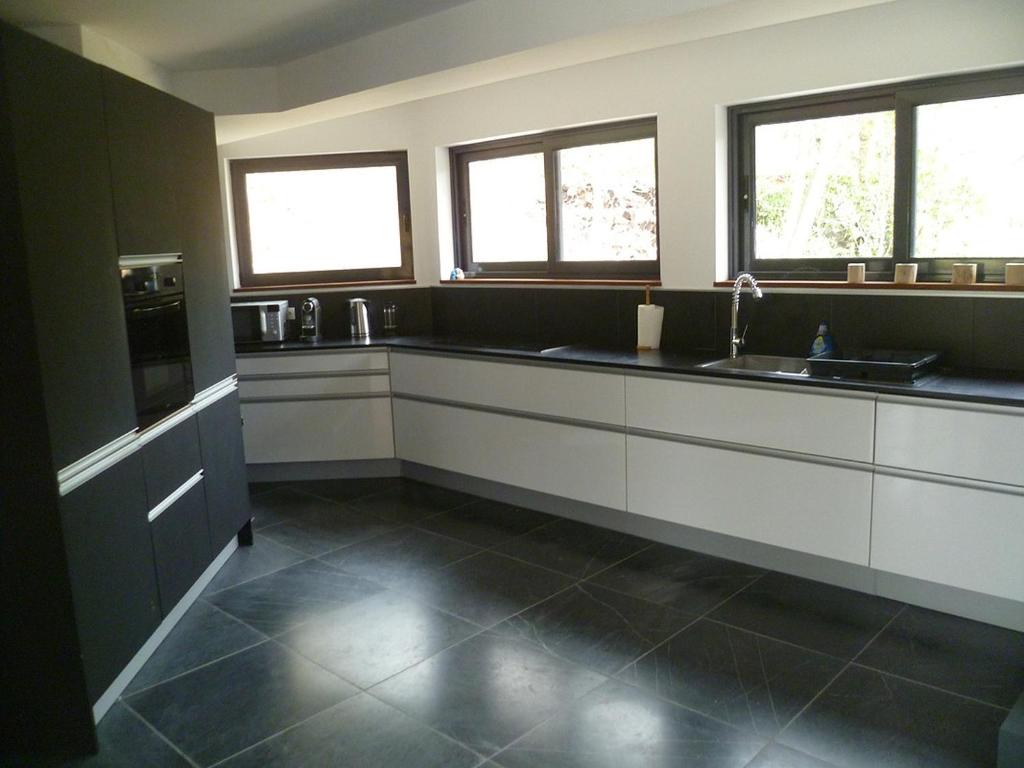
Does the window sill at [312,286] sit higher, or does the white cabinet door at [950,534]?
the window sill at [312,286]

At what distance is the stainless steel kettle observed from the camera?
16.9ft

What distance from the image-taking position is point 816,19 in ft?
11.4

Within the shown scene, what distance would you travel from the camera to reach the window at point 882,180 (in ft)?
10.5

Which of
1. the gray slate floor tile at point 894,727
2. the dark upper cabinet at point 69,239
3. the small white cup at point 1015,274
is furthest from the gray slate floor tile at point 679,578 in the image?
the dark upper cabinet at point 69,239

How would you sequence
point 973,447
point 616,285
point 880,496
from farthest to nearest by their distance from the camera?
point 616,285
point 880,496
point 973,447

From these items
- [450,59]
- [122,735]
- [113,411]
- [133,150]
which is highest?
[450,59]

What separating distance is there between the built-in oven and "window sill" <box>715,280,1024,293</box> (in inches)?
92.5

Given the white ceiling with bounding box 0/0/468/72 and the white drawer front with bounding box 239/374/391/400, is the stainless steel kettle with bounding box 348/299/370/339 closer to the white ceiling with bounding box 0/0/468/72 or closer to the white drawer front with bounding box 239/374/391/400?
the white drawer front with bounding box 239/374/391/400

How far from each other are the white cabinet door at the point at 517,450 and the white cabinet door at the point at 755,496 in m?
0.13

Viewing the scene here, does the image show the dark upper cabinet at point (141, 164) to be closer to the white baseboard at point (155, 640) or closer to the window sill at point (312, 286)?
the white baseboard at point (155, 640)

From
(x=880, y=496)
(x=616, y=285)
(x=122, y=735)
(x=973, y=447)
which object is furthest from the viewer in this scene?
(x=616, y=285)

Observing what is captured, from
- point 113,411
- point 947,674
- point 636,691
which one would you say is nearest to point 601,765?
point 636,691

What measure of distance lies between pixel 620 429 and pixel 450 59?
180 centimetres

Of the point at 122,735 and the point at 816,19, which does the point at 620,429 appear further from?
the point at 122,735
